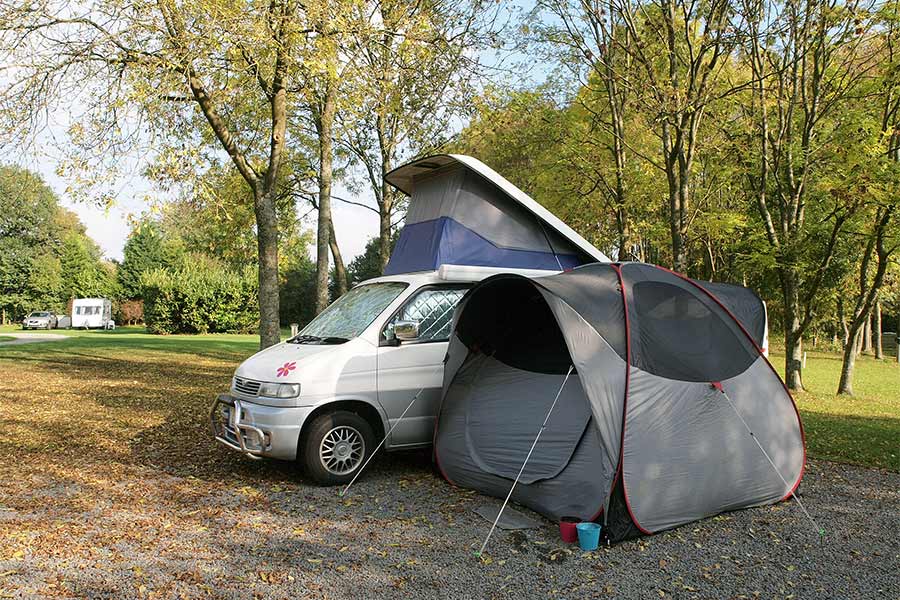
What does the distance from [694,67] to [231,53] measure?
7887 mm

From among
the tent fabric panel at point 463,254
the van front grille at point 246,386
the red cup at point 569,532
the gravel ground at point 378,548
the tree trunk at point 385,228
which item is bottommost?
the gravel ground at point 378,548

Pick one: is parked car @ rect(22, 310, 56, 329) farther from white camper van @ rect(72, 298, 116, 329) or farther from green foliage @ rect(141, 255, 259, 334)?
green foliage @ rect(141, 255, 259, 334)

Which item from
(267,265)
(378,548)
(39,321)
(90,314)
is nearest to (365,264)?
(90,314)

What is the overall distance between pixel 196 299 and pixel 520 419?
33618mm

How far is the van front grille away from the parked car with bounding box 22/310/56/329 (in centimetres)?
5321

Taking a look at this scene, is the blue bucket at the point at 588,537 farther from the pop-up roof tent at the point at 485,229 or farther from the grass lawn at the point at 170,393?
the grass lawn at the point at 170,393

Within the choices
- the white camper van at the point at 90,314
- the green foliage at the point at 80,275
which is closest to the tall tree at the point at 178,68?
the white camper van at the point at 90,314

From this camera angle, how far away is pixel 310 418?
6.68 meters

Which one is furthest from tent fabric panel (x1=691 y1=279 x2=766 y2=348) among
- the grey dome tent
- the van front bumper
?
the van front bumper

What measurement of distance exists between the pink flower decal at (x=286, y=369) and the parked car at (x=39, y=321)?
5381 centimetres

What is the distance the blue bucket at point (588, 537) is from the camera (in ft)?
16.9

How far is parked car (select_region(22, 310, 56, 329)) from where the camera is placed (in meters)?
52.1

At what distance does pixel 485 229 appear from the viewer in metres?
7.98

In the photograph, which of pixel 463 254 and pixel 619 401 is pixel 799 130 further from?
pixel 619 401
